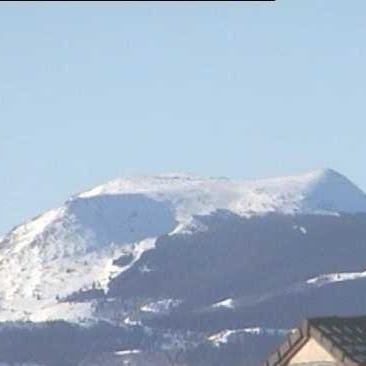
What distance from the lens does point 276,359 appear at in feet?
88.2

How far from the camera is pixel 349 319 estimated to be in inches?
1067

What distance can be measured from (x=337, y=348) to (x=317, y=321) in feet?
3.02

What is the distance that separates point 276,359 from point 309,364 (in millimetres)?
550

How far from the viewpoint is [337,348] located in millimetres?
26016

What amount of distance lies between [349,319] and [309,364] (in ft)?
3.42

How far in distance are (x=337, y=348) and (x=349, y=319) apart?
1190mm

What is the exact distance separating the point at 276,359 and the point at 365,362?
1.79 metres

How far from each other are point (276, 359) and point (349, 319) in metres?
1.37

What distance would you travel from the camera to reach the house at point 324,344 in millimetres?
26078

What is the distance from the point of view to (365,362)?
25.7 metres

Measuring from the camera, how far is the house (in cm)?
2608

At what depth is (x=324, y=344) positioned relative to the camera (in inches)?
1034
